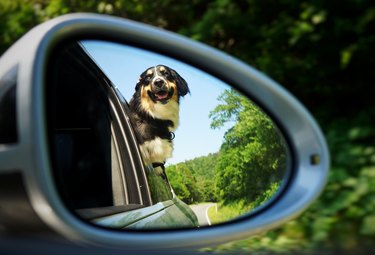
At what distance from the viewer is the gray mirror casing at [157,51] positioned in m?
1.30

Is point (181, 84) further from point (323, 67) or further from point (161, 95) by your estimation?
point (323, 67)

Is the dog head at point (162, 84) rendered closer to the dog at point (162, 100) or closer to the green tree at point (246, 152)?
the dog at point (162, 100)

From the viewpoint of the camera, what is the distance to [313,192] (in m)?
1.65

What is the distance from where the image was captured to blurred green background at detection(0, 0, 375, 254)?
3811 millimetres


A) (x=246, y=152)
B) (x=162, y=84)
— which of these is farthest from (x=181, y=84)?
(x=246, y=152)

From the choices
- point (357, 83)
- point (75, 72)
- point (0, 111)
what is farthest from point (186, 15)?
point (0, 111)

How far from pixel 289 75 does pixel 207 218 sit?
10.7 feet

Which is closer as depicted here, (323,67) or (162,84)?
(162,84)

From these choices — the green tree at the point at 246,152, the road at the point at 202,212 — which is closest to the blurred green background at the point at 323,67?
the green tree at the point at 246,152

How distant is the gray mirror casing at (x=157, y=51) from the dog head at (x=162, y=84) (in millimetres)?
71

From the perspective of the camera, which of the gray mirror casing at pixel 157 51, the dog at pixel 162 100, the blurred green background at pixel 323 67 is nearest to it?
the gray mirror casing at pixel 157 51

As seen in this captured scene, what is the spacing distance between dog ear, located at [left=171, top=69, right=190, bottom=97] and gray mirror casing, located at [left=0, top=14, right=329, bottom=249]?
0.06 meters

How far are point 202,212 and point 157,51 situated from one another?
0.46 meters

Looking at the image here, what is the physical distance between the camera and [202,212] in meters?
1.71
